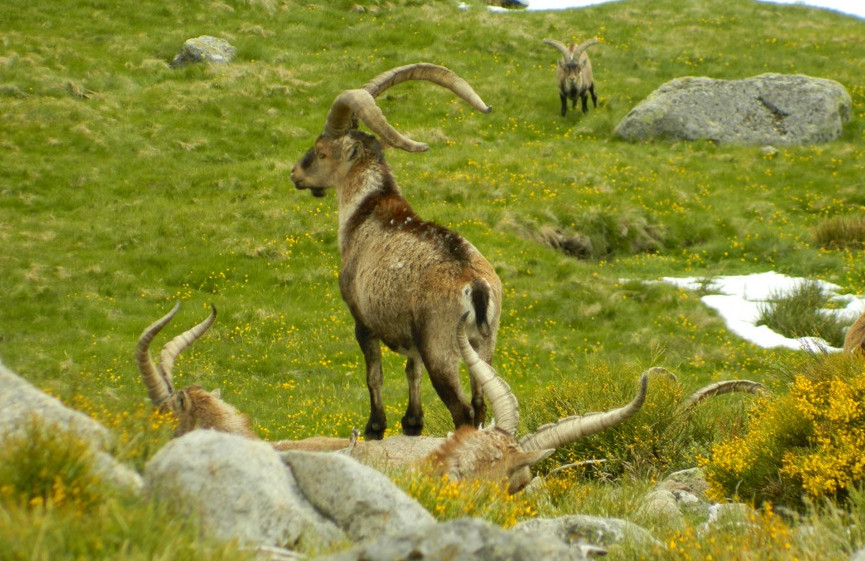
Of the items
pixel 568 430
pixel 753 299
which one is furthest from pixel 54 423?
pixel 753 299

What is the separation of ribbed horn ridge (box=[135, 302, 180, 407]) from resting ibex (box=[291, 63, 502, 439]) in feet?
6.53

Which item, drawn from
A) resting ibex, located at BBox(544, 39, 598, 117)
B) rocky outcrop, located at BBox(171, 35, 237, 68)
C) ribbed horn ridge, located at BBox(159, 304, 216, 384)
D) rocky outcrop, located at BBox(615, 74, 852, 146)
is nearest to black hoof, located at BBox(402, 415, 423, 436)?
ribbed horn ridge, located at BBox(159, 304, 216, 384)

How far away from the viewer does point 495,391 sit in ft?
22.1

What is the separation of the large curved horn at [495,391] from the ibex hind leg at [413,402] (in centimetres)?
203

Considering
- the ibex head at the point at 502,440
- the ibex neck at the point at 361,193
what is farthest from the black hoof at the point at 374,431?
the ibex head at the point at 502,440

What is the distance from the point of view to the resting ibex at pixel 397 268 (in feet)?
25.6

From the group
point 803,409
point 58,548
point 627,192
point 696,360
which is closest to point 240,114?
point 627,192

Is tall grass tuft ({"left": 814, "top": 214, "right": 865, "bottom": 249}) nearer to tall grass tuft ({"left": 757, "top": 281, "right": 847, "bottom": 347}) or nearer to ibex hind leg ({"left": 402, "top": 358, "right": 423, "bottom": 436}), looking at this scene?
tall grass tuft ({"left": 757, "top": 281, "right": 847, "bottom": 347})

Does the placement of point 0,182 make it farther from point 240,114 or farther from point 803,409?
point 803,409

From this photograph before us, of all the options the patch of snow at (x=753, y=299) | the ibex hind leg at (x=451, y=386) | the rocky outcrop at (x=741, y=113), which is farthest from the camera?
the rocky outcrop at (x=741, y=113)

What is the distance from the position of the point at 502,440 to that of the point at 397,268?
95.0 inches

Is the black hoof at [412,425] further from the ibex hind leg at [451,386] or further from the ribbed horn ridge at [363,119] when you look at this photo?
the ribbed horn ridge at [363,119]

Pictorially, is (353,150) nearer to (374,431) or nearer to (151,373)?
A: (374,431)

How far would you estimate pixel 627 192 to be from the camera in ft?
77.2
